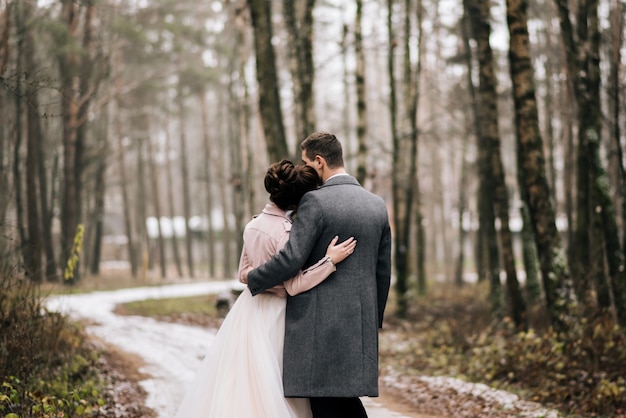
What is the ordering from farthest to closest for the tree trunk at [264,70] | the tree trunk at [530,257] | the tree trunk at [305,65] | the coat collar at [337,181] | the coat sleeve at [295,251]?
the tree trunk at [305,65] < the tree trunk at [264,70] < the tree trunk at [530,257] < the coat collar at [337,181] < the coat sleeve at [295,251]

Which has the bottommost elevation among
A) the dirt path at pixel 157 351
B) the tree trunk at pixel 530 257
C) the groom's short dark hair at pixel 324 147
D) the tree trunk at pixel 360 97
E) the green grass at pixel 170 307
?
the green grass at pixel 170 307

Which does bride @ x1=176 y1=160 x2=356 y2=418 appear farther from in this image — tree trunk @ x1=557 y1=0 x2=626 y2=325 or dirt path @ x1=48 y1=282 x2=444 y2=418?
tree trunk @ x1=557 y1=0 x2=626 y2=325

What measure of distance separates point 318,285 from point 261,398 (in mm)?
796

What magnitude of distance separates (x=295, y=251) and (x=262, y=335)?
61 cm

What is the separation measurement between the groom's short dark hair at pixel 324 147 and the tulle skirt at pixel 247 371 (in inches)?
38.5

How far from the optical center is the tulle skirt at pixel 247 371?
15.3ft

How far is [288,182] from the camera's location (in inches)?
193

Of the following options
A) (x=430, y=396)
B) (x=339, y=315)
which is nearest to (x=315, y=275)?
(x=339, y=315)

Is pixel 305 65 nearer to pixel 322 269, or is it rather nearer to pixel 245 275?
pixel 245 275

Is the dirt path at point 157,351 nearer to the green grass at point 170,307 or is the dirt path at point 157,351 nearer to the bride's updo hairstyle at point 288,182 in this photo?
the green grass at point 170,307

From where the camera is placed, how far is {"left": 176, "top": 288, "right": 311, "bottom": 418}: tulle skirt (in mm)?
4672

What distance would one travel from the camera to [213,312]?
18266mm

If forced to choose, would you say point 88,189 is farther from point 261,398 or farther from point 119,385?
point 261,398

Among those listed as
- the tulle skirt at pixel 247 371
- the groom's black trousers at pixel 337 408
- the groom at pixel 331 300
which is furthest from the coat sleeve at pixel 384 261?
the tulle skirt at pixel 247 371
